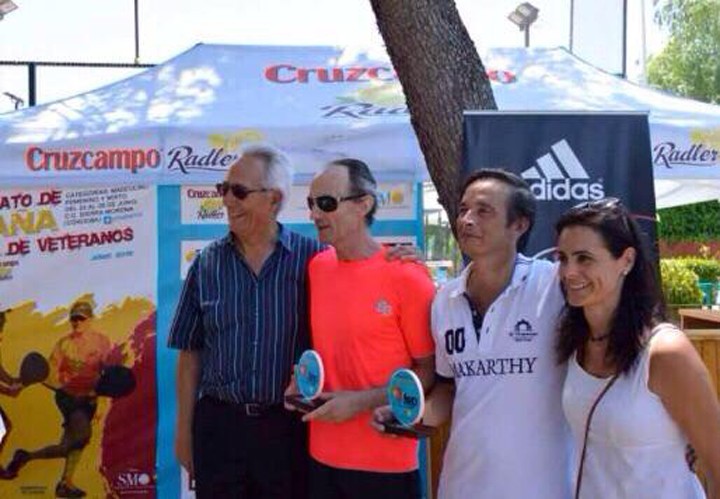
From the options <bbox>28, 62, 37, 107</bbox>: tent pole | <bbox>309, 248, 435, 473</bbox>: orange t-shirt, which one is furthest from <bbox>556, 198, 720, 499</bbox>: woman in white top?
<bbox>28, 62, 37, 107</bbox>: tent pole

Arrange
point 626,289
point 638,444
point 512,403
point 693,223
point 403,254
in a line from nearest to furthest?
1. point 638,444
2. point 626,289
3. point 512,403
4. point 403,254
5. point 693,223

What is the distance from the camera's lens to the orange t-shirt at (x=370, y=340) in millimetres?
2803

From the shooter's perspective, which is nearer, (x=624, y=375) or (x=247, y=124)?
(x=624, y=375)

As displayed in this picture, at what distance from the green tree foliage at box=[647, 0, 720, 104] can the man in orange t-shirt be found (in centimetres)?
3749

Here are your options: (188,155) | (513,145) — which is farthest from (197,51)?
(513,145)

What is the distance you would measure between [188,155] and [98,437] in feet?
5.55

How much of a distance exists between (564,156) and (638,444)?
2188 millimetres

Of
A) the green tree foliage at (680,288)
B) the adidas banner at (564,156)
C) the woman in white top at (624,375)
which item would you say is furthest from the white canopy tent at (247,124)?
the green tree foliage at (680,288)

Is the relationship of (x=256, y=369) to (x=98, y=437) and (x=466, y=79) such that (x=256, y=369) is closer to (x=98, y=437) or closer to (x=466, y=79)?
(x=466, y=79)

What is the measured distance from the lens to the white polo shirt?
2492 millimetres

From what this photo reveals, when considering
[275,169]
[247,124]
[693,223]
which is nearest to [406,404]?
[275,169]

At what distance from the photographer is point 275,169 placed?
3.29 metres

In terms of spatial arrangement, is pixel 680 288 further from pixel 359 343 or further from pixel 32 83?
pixel 359 343

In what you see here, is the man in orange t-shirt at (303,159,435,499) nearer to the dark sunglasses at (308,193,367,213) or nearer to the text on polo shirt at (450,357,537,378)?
the dark sunglasses at (308,193,367,213)
